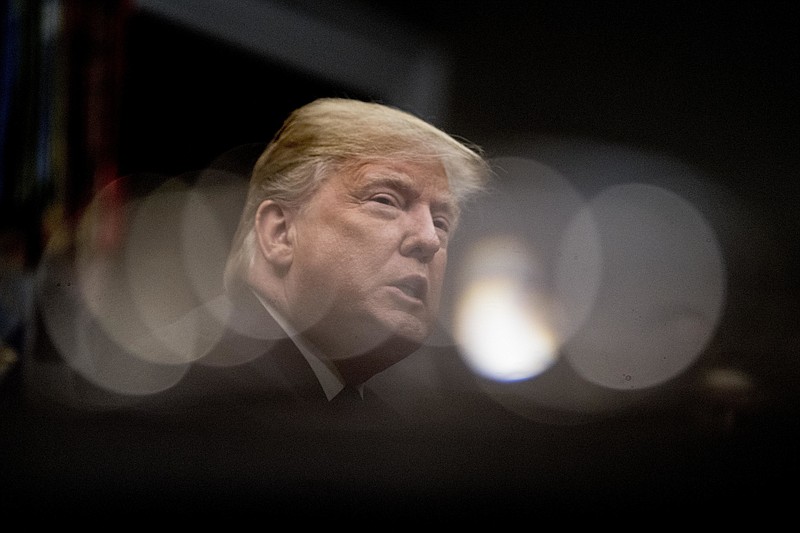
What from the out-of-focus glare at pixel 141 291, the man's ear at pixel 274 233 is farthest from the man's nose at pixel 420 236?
the out-of-focus glare at pixel 141 291

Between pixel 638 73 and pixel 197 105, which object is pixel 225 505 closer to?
pixel 197 105

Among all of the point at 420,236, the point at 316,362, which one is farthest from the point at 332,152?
the point at 316,362

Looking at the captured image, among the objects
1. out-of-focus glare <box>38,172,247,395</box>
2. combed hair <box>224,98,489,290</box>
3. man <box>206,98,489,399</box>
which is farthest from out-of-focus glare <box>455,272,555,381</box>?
out-of-focus glare <box>38,172,247,395</box>

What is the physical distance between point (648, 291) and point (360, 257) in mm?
644

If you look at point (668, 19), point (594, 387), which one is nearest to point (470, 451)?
point (594, 387)

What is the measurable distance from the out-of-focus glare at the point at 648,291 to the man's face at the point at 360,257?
0.42 meters

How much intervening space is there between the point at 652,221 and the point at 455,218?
0.45 metres

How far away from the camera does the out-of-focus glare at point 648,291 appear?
1529 millimetres

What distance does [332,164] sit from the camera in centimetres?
140

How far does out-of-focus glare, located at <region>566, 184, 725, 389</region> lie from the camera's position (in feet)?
5.02

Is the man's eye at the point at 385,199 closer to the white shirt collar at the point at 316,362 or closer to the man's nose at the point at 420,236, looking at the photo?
the man's nose at the point at 420,236

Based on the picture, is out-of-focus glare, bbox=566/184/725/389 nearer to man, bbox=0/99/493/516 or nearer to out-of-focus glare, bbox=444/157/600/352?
out-of-focus glare, bbox=444/157/600/352

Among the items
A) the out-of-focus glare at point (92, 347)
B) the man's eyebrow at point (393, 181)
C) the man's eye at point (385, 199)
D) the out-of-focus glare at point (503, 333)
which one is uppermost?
the man's eyebrow at point (393, 181)

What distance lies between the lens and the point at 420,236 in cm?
141
